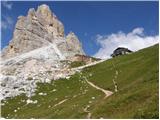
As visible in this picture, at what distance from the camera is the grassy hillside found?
167 ft

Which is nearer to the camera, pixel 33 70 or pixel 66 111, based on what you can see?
pixel 66 111

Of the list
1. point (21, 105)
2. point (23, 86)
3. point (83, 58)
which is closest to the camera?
point (21, 105)

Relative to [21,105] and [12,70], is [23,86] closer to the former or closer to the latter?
[21,105]

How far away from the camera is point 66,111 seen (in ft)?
218

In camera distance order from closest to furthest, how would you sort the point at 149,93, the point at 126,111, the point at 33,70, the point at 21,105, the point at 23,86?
1. the point at 126,111
2. the point at 149,93
3. the point at 21,105
4. the point at 23,86
5. the point at 33,70

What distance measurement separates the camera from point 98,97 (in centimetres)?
7581

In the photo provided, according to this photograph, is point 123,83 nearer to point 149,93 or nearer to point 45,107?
point 45,107

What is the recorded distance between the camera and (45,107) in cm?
8450

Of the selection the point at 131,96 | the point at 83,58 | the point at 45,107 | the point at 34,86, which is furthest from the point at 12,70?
the point at 131,96

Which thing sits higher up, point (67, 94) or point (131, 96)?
point (67, 94)

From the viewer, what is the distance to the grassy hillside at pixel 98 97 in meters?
50.9

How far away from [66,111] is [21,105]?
1213 inches

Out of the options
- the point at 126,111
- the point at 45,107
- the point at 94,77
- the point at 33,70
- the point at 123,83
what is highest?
the point at 33,70

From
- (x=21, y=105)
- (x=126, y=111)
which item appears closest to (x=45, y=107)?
(x=21, y=105)
